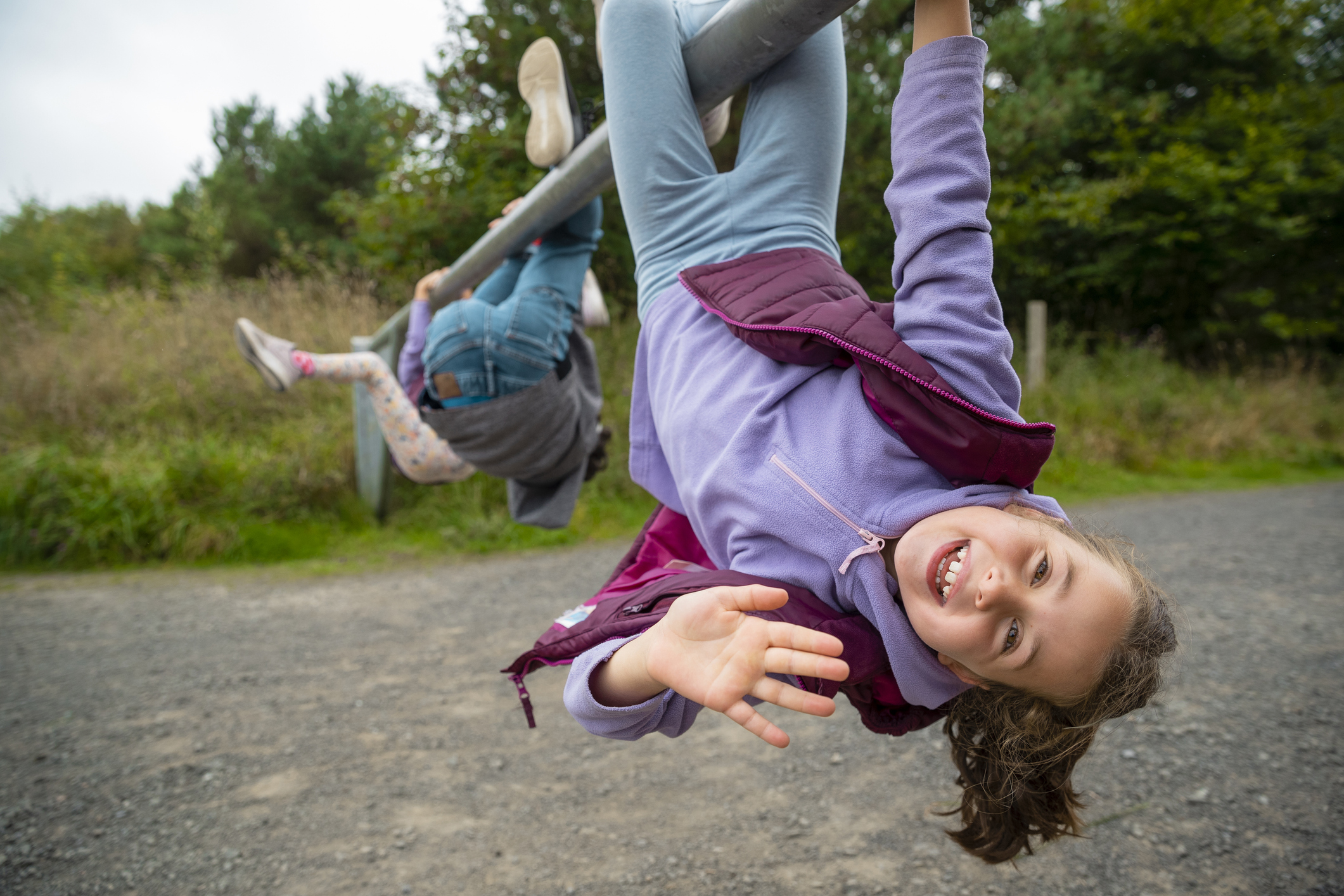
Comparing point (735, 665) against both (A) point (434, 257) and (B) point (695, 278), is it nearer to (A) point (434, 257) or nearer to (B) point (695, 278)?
(B) point (695, 278)

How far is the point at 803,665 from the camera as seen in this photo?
0.97m

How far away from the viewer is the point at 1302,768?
2.78m

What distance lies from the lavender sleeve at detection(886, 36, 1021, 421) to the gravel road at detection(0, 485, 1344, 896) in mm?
1714

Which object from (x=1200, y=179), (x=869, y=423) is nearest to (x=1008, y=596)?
(x=869, y=423)

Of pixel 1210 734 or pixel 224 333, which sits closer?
pixel 1210 734

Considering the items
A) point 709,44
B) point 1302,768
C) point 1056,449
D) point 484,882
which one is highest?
point 709,44

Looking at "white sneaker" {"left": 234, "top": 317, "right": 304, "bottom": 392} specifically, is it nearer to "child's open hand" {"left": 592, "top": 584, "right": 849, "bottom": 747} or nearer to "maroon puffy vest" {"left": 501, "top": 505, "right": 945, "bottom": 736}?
"maroon puffy vest" {"left": 501, "top": 505, "right": 945, "bottom": 736}

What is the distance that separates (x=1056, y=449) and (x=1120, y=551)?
6114 millimetres

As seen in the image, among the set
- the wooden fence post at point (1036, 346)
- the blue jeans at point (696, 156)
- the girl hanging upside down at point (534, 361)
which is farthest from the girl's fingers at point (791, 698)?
the wooden fence post at point (1036, 346)

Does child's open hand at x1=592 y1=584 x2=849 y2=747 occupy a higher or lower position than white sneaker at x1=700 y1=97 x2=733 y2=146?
lower

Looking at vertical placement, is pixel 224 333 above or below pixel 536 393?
above

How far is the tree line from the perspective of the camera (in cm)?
634

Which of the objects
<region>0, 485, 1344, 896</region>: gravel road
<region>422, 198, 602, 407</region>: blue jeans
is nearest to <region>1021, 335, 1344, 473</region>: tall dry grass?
<region>0, 485, 1344, 896</region>: gravel road

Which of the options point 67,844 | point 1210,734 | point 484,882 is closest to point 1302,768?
point 1210,734
